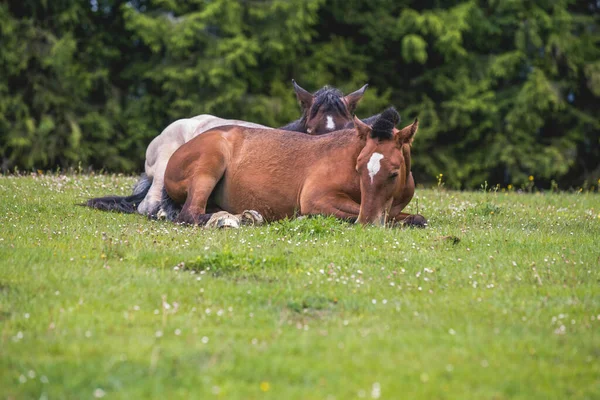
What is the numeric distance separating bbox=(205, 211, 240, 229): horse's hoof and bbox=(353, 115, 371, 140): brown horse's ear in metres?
1.94

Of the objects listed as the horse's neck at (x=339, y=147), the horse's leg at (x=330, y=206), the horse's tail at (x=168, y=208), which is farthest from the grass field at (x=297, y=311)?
the horse's neck at (x=339, y=147)

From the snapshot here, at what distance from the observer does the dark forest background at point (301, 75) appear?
26.5 m

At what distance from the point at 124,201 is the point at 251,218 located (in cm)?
270

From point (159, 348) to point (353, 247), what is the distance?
3.78 m

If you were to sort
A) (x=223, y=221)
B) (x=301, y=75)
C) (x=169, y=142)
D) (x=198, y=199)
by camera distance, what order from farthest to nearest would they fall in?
(x=301, y=75), (x=169, y=142), (x=198, y=199), (x=223, y=221)

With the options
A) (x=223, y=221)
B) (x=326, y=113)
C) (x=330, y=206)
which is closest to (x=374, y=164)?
(x=330, y=206)

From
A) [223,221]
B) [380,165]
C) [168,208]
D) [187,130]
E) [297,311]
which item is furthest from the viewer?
[187,130]

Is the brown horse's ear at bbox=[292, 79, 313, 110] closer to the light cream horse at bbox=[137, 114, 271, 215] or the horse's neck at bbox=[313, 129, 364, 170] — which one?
the light cream horse at bbox=[137, 114, 271, 215]

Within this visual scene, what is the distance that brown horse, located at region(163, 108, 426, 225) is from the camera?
10.2 meters

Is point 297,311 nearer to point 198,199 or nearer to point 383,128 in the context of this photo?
→ point 383,128

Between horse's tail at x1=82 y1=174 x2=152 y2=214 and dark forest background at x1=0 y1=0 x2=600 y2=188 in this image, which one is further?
dark forest background at x1=0 y1=0 x2=600 y2=188

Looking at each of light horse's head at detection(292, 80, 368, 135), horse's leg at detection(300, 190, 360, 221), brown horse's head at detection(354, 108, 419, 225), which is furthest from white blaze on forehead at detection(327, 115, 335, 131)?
brown horse's head at detection(354, 108, 419, 225)

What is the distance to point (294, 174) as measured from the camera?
37.7ft

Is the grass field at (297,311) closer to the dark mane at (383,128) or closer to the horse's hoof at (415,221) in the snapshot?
the horse's hoof at (415,221)
